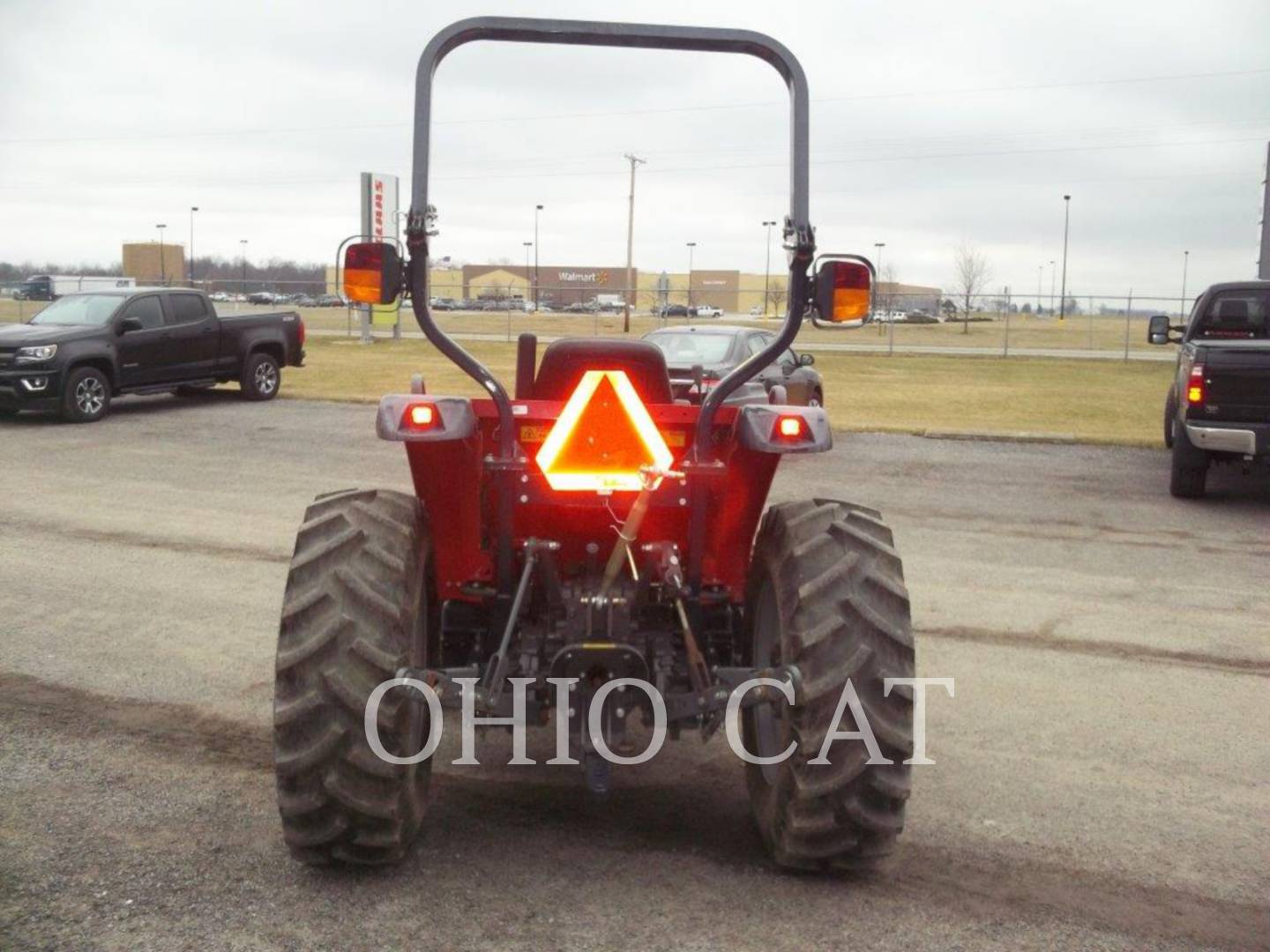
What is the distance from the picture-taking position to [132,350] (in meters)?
18.7

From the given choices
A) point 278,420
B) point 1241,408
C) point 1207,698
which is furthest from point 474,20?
point 278,420

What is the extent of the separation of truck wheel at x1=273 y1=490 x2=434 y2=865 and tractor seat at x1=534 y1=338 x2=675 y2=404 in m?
0.95

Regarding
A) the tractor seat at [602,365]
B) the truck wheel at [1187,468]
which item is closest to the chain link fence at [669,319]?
the truck wheel at [1187,468]

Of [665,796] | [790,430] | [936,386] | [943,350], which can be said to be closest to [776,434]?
[790,430]

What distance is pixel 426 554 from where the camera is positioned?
14.6 feet

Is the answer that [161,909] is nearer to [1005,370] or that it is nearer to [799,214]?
[799,214]

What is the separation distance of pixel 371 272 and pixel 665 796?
7.08 ft

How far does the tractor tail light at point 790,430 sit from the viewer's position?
4168 millimetres

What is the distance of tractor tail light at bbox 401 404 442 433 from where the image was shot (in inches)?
164

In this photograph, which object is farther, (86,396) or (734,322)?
(734,322)

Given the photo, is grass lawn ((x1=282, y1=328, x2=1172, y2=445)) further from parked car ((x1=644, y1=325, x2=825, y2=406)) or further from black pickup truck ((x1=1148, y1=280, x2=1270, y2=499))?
black pickup truck ((x1=1148, y1=280, x2=1270, y2=499))

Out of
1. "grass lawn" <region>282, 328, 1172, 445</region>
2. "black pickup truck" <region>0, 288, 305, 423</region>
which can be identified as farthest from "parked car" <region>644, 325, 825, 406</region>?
"black pickup truck" <region>0, 288, 305, 423</region>

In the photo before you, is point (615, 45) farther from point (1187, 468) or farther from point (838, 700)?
point (1187, 468)

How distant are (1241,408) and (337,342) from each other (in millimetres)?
29534
